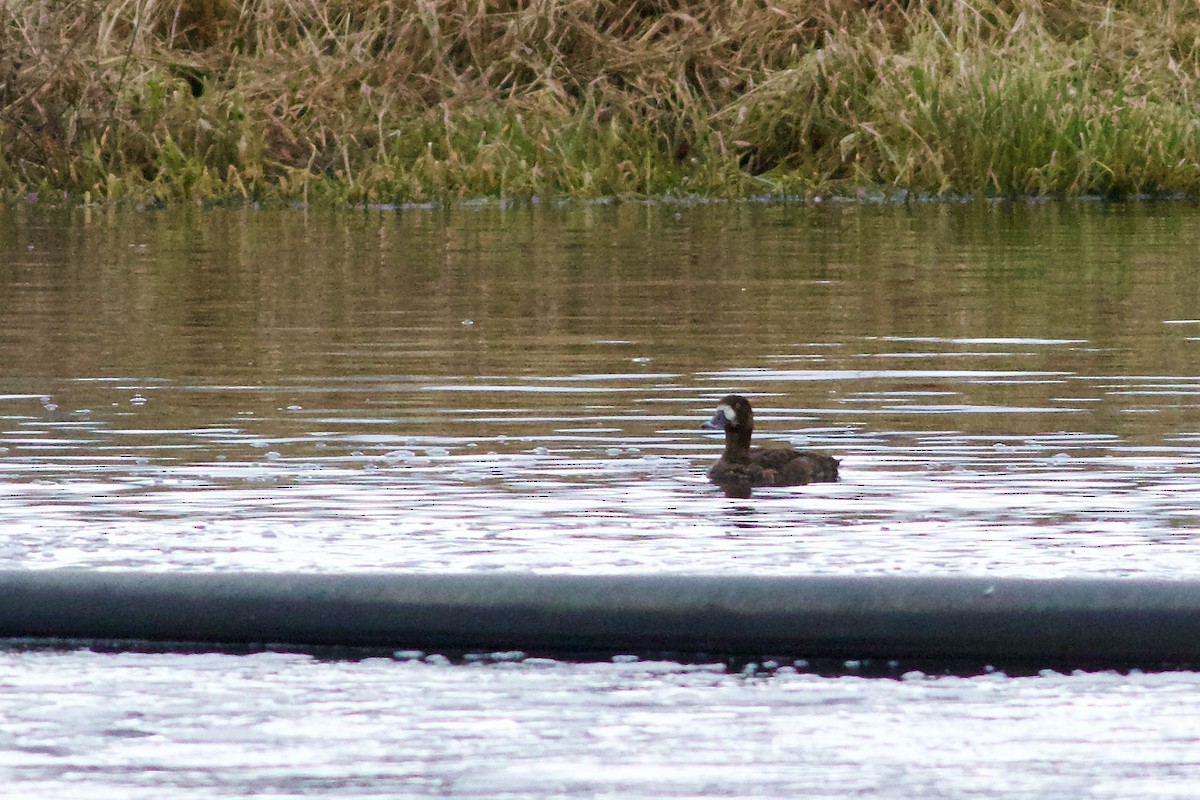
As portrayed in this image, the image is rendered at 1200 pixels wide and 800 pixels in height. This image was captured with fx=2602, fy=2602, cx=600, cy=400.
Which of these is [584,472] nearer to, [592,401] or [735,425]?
[735,425]

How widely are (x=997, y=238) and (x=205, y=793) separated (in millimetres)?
15624

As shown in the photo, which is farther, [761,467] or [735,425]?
[735,425]

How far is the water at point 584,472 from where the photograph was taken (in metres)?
4.65

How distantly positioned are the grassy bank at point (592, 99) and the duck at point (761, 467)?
15633mm

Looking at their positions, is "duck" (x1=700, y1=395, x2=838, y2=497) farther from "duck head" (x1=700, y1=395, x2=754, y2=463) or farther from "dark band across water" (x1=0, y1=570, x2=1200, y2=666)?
"dark band across water" (x1=0, y1=570, x2=1200, y2=666)

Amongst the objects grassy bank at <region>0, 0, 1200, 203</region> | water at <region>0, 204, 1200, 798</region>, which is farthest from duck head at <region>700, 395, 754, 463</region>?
grassy bank at <region>0, 0, 1200, 203</region>

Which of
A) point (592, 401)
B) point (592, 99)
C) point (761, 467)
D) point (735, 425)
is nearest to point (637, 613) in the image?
point (761, 467)

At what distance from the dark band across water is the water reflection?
3.89 ft

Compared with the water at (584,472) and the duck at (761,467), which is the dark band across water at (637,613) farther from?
the duck at (761,467)

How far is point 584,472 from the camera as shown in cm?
823

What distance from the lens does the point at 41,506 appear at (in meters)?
7.47

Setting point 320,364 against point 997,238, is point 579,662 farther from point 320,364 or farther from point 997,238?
point 997,238

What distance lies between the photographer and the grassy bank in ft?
78.9

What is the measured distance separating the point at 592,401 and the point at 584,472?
6.22 feet
